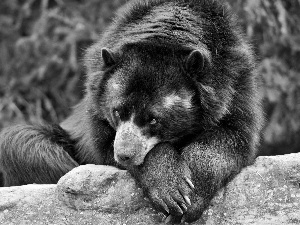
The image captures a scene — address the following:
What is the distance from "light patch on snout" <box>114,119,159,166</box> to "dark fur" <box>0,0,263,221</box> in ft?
0.15

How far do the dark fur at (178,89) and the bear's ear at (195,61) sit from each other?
11 mm

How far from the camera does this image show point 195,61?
4.93 metres

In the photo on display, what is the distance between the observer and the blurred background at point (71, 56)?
8594 millimetres

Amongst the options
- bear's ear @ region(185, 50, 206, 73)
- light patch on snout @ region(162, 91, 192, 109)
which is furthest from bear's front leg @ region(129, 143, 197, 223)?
bear's ear @ region(185, 50, 206, 73)

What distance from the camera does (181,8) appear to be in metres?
5.47

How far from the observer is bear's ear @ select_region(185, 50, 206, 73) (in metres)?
4.89

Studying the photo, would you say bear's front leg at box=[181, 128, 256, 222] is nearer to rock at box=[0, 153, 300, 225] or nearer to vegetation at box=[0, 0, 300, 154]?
rock at box=[0, 153, 300, 225]

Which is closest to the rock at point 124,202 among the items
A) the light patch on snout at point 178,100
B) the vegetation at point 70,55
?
the light patch on snout at point 178,100

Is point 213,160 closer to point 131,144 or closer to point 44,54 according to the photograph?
point 131,144

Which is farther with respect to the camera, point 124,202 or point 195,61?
point 195,61

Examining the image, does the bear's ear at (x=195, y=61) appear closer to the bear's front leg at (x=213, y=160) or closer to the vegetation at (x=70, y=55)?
the bear's front leg at (x=213, y=160)

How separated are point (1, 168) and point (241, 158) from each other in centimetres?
248

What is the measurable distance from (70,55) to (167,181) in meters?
5.16

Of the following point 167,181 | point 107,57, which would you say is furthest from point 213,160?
point 107,57
